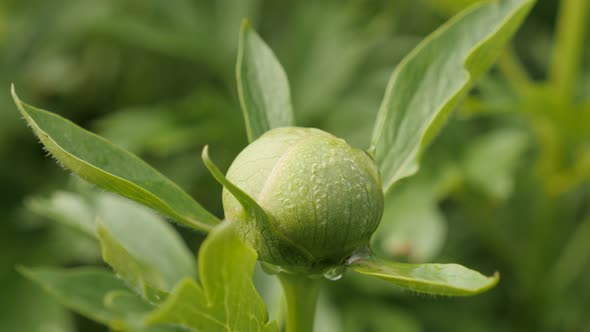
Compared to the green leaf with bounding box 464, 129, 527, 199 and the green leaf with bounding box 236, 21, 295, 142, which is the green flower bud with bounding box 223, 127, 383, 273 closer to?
the green leaf with bounding box 236, 21, 295, 142

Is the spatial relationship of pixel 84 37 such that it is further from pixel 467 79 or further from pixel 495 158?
pixel 467 79

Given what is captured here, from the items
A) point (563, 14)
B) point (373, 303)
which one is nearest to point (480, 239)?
point (373, 303)

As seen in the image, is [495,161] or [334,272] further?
[495,161]

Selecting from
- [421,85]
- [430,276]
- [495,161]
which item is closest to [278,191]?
[430,276]

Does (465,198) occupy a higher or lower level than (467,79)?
lower

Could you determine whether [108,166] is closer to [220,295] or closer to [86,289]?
[220,295]

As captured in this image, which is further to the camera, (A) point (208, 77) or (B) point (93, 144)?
(A) point (208, 77)
